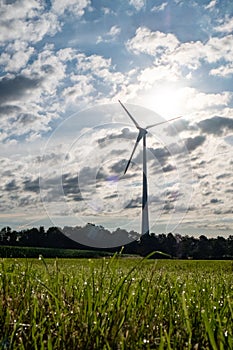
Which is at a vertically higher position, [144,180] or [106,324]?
[144,180]

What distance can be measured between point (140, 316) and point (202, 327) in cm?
37

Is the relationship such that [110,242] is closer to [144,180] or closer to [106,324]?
[144,180]

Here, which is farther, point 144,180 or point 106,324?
point 144,180

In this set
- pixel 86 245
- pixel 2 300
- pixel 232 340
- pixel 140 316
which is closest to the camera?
pixel 232 340

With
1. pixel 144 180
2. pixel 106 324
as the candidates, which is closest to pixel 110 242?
pixel 144 180

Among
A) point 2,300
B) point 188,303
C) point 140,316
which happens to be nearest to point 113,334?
point 140,316

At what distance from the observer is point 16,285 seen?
3.73 metres

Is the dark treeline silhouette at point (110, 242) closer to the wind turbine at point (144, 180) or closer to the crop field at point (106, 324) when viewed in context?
the wind turbine at point (144, 180)

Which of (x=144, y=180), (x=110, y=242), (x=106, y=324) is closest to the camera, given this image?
(x=106, y=324)

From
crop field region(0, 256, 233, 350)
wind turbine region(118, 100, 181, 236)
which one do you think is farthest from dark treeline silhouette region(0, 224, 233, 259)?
crop field region(0, 256, 233, 350)

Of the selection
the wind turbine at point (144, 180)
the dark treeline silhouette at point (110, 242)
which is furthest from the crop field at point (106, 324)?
the dark treeline silhouette at point (110, 242)

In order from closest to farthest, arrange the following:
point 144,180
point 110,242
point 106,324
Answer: point 106,324 < point 144,180 < point 110,242

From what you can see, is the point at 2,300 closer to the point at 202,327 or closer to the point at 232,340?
the point at 202,327

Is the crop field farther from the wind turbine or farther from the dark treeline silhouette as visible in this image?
the dark treeline silhouette
